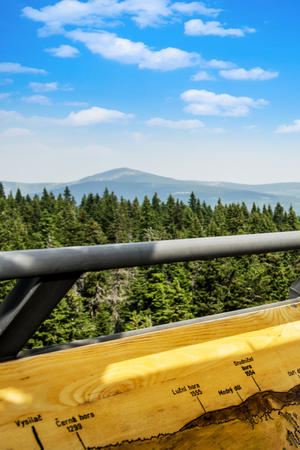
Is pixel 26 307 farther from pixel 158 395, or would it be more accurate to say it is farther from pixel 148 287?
pixel 148 287

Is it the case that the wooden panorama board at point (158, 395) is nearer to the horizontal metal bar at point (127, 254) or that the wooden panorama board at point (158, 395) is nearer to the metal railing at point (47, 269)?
the metal railing at point (47, 269)

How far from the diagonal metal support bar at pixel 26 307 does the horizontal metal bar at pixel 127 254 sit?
0.31 feet

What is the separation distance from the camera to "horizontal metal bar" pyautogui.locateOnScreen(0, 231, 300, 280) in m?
1.45

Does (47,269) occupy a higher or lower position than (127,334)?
higher

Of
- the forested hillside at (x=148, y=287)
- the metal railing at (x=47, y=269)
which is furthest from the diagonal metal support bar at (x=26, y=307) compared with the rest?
the forested hillside at (x=148, y=287)

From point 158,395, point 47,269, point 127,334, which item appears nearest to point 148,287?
point 127,334

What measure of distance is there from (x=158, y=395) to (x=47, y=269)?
0.66m

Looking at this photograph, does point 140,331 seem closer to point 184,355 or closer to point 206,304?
point 184,355

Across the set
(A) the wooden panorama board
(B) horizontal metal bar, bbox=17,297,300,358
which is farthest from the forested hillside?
(A) the wooden panorama board

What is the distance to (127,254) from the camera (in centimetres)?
164

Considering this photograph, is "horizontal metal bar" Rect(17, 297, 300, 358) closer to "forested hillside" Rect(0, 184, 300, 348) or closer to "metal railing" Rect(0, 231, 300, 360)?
"metal railing" Rect(0, 231, 300, 360)

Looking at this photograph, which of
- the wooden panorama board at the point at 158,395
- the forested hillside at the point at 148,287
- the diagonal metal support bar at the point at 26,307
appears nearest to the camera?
the wooden panorama board at the point at 158,395

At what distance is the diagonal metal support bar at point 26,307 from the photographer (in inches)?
62.4

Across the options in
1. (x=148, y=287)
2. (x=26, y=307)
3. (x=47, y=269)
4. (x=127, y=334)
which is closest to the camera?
(x=47, y=269)
